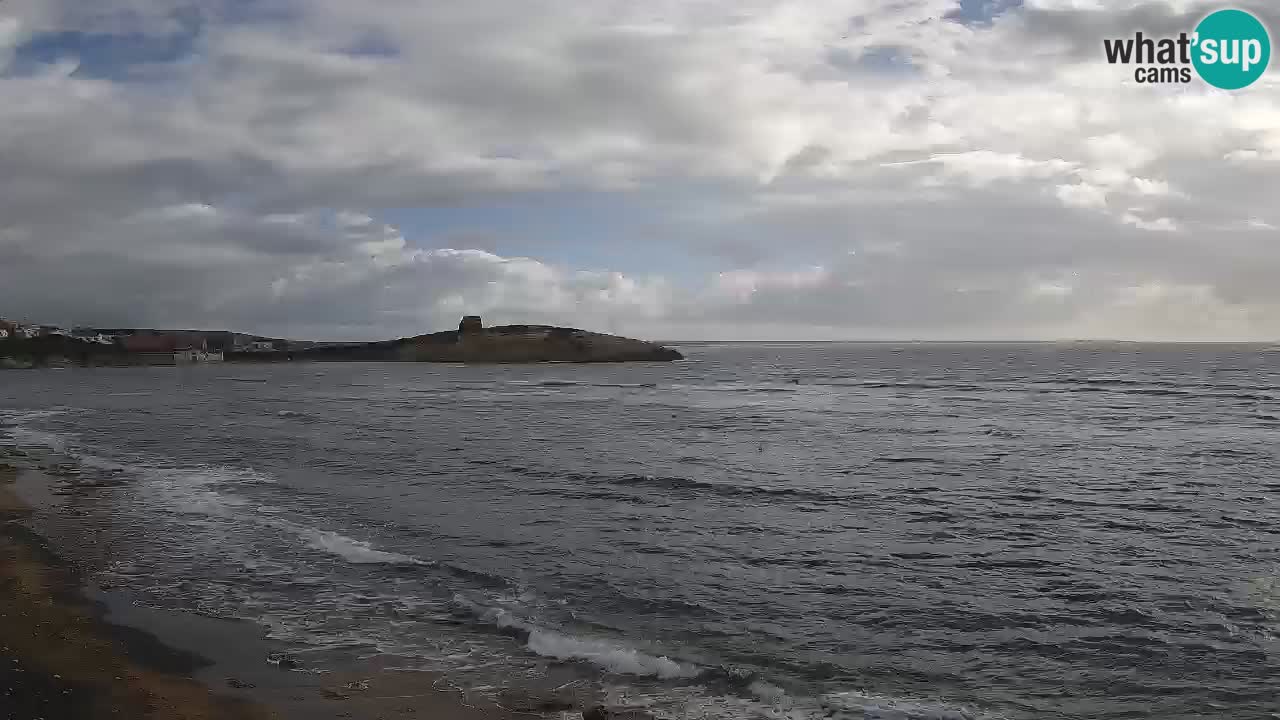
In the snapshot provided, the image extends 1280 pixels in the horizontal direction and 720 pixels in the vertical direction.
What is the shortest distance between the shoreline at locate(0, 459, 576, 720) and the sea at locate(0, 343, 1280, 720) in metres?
0.64

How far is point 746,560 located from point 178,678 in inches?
439

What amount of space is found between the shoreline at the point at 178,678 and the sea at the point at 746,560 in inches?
25.1

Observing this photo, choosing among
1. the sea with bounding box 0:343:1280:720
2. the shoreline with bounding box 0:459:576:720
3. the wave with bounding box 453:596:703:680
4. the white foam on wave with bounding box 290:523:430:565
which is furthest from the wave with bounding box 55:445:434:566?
the shoreline with bounding box 0:459:576:720

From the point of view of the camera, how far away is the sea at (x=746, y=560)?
40.0ft

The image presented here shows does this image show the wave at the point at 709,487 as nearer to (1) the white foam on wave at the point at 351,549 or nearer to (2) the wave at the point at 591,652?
(1) the white foam on wave at the point at 351,549

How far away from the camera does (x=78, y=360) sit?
191750 millimetres

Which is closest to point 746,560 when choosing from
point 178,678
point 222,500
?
point 178,678

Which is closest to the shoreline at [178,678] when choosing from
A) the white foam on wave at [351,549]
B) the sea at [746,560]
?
the sea at [746,560]

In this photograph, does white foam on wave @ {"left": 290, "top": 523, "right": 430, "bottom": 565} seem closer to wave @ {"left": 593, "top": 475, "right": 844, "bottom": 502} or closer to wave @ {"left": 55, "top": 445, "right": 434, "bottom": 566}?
wave @ {"left": 55, "top": 445, "right": 434, "bottom": 566}

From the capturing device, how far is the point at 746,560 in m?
18.8

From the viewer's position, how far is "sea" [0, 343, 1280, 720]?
12.2 meters

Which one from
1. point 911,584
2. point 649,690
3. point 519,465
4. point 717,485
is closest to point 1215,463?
point 717,485

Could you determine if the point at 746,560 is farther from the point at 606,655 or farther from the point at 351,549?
the point at 351,549

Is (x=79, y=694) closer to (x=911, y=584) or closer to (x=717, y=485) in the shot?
(x=911, y=584)
